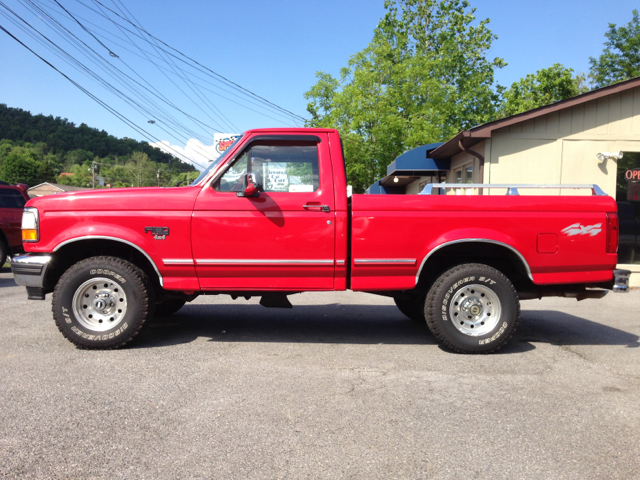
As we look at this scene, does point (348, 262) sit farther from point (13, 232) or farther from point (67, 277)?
point (13, 232)

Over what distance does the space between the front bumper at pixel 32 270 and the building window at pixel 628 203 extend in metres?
11.3

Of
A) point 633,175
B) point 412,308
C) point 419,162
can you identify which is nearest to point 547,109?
point 633,175

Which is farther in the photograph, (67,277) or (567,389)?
(67,277)

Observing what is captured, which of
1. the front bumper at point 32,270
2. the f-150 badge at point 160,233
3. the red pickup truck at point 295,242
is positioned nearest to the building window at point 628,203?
the red pickup truck at point 295,242

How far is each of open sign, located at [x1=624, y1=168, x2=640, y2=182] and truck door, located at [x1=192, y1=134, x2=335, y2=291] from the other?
30.3 ft

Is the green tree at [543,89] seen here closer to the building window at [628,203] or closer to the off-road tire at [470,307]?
the building window at [628,203]

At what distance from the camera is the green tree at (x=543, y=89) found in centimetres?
3341

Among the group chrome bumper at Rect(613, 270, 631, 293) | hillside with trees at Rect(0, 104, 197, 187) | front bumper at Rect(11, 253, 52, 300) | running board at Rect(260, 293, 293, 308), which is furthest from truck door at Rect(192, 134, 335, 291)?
hillside with trees at Rect(0, 104, 197, 187)

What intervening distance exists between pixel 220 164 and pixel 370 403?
271 cm

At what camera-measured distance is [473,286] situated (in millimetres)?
4914

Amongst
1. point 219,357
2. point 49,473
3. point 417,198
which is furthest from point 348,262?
point 49,473

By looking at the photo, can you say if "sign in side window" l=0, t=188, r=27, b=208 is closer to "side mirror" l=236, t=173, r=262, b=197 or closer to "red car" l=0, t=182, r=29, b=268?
"red car" l=0, t=182, r=29, b=268

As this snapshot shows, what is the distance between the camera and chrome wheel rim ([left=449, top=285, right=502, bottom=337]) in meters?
4.91

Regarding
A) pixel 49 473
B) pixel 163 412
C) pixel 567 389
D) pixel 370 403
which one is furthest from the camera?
pixel 567 389
